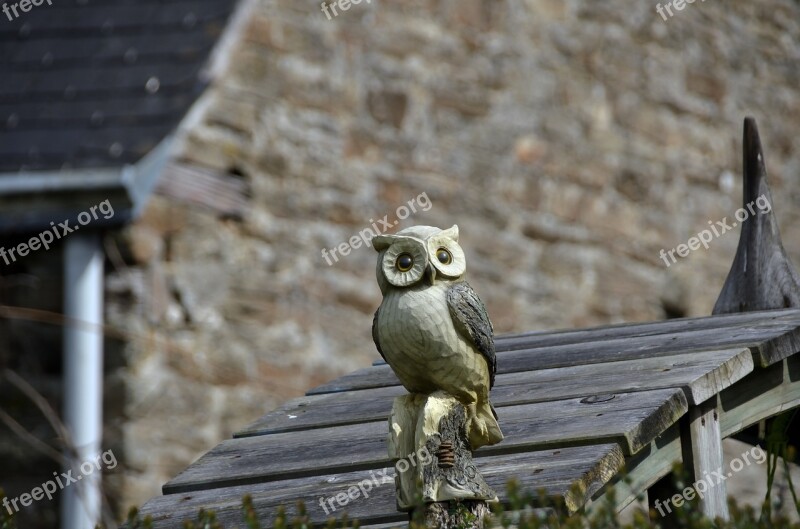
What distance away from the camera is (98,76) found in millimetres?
5379

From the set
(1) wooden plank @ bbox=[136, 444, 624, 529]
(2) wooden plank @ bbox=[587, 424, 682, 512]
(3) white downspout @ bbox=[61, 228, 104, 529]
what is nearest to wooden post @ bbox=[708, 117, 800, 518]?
(2) wooden plank @ bbox=[587, 424, 682, 512]

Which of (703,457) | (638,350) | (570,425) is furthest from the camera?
(638,350)

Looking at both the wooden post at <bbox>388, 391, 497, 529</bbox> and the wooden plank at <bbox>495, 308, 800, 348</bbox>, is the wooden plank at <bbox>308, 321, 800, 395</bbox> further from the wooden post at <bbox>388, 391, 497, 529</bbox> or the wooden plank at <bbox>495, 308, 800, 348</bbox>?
the wooden post at <bbox>388, 391, 497, 529</bbox>

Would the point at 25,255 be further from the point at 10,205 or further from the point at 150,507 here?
the point at 150,507

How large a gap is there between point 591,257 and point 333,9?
1808 mm

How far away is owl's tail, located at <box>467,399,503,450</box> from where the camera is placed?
257cm

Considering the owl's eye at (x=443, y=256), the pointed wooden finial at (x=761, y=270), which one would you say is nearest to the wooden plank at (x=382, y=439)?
the owl's eye at (x=443, y=256)

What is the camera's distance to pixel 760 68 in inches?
309

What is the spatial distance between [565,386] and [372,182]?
2954 mm

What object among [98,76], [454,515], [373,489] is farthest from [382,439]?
[98,76]

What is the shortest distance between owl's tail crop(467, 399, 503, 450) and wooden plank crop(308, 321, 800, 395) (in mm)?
777

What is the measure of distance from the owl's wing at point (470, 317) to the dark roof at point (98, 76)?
2652 mm

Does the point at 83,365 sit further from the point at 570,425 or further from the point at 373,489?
the point at 570,425

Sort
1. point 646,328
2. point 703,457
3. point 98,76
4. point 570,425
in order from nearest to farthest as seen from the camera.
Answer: point 570,425 → point 703,457 → point 646,328 → point 98,76
